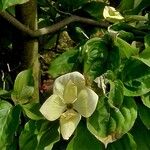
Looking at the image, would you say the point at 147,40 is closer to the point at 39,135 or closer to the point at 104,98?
the point at 104,98

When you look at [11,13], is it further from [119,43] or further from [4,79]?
[119,43]

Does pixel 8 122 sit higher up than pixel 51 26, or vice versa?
pixel 51 26

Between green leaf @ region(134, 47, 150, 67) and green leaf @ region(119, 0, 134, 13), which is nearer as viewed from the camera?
green leaf @ region(134, 47, 150, 67)

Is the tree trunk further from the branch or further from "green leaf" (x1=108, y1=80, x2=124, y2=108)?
"green leaf" (x1=108, y1=80, x2=124, y2=108)

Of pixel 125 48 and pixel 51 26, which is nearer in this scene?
pixel 125 48

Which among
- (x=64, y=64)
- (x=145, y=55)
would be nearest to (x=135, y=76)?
(x=145, y=55)

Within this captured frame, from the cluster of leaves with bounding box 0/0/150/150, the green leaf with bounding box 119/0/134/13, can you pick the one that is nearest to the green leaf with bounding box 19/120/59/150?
the cluster of leaves with bounding box 0/0/150/150
